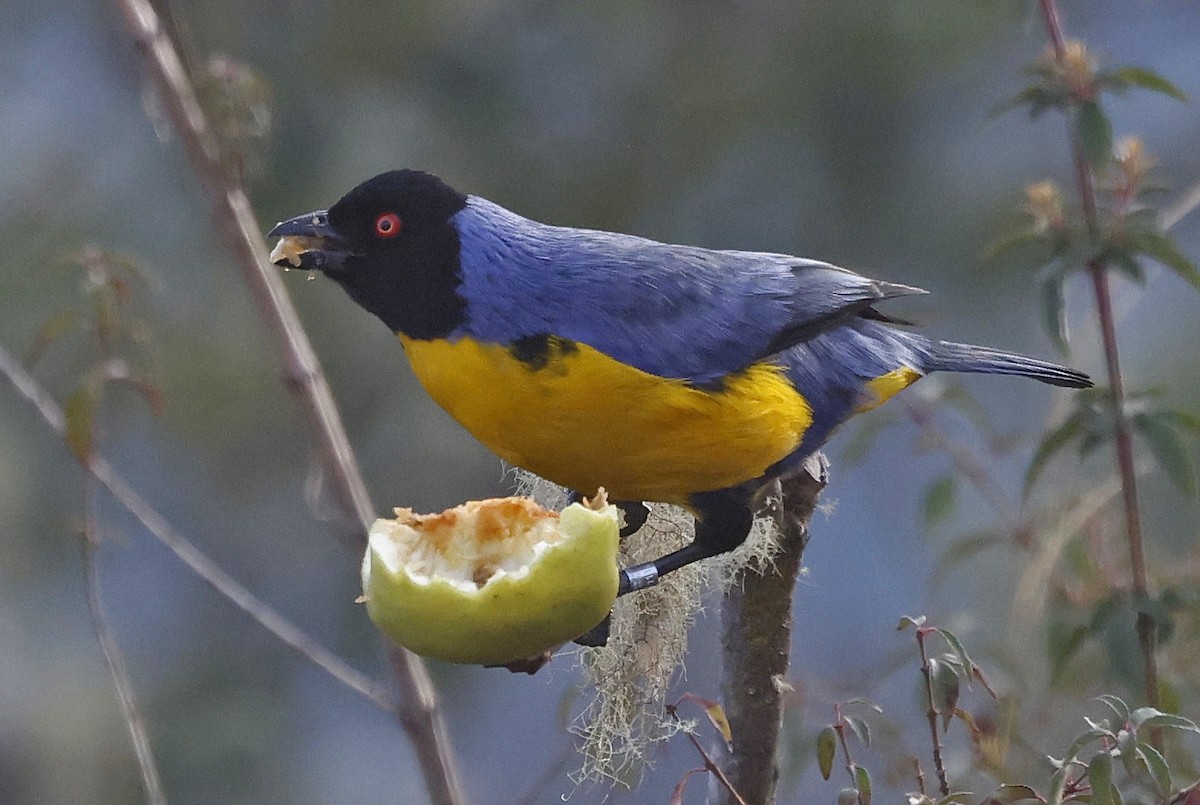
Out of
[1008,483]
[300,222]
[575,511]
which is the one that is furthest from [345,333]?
[575,511]

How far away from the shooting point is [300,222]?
1241mm

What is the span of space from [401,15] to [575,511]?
2392 millimetres

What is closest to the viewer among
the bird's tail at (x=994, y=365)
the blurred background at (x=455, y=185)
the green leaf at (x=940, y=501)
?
the bird's tail at (x=994, y=365)

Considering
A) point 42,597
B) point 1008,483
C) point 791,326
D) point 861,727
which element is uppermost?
point 791,326

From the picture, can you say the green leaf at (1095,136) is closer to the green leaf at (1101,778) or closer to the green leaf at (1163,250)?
the green leaf at (1163,250)

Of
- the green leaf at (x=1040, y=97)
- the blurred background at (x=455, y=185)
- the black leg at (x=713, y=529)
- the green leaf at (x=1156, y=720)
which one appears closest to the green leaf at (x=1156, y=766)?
the green leaf at (x=1156, y=720)

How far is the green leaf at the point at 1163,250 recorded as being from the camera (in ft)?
4.20

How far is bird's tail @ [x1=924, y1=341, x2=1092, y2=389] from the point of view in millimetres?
1396

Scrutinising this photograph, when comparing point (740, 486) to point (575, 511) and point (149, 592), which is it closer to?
point (575, 511)

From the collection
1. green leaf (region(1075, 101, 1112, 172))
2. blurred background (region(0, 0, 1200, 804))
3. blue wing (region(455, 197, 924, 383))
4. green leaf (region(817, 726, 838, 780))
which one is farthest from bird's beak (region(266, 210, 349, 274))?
blurred background (region(0, 0, 1200, 804))

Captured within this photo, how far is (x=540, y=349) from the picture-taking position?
1158 mm

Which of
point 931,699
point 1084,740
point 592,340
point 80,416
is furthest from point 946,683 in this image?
point 80,416

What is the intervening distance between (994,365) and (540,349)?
0.55 m

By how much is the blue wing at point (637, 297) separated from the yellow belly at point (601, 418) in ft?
0.07
